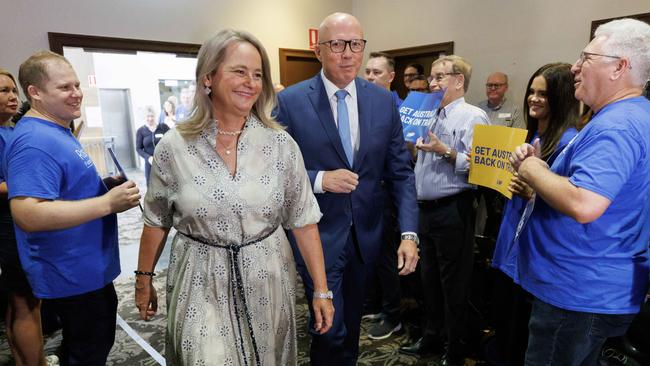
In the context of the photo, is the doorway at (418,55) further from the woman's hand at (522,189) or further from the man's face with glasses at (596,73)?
the man's face with glasses at (596,73)

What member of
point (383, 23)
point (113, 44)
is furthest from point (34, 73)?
point (383, 23)

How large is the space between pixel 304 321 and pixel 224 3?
14.2 ft

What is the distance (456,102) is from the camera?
256 centimetres

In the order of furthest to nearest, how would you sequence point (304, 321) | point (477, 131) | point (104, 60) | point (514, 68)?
1. point (104, 60)
2. point (514, 68)
3. point (304, 321)
4. point (477, 131)

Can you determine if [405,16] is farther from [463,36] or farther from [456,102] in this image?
[456,102]

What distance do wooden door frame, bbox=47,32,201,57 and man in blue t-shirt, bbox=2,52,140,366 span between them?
3.11 m

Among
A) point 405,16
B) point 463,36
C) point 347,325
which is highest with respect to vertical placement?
point 405,16

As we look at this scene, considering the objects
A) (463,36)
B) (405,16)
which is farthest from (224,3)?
(463,36)

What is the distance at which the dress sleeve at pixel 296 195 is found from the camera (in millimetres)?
1422

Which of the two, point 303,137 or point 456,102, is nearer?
point 303,137

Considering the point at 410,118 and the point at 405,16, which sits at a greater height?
the point at 405,16

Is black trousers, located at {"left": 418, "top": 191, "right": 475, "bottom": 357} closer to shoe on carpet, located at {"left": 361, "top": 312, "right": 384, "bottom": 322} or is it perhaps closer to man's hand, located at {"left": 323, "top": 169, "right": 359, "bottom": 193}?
shoe on carpet, located at {"left": 361, "top": 312, "right": 384, "bottom": 322}

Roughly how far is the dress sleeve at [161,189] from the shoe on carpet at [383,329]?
6.22 feet

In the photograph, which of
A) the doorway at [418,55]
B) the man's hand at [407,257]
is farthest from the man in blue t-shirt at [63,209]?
the doorway at [418,55]
